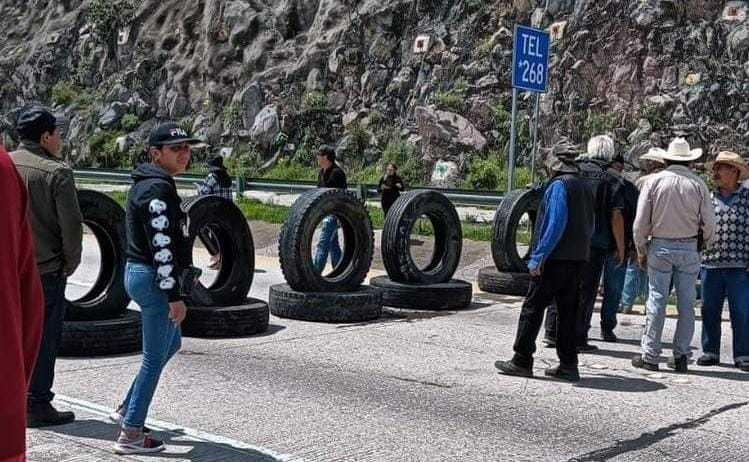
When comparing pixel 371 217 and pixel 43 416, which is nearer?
pixel 43 416

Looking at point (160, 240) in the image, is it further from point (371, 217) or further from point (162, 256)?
point (371, 217)

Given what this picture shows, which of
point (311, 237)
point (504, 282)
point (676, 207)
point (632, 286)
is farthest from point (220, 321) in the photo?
point (632, 286)

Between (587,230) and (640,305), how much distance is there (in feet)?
16.4

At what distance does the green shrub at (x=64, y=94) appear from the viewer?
1779 inches

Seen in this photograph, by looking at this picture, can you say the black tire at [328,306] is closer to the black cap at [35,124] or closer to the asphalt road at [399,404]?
the asphalt road at [399,404]

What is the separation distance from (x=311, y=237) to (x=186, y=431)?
4.74 metres

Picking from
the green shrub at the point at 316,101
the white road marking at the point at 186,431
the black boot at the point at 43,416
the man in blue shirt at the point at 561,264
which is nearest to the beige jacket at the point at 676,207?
the man in blue shirt at the point at 561,264

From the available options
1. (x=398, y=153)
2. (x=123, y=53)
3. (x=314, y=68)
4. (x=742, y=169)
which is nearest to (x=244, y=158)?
(x=314, y=68)

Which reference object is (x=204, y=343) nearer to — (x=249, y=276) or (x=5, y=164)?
(x=249, y=276)

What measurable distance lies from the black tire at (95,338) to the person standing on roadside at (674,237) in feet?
14.9

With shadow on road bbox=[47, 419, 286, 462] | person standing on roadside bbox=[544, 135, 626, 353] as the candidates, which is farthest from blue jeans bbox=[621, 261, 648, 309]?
shadow on road bbox=[47, 419, 286, 462]

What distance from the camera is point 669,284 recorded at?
8.02 meters

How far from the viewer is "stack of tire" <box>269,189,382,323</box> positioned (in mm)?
10102

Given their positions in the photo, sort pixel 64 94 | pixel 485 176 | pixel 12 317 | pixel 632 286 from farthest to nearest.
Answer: pixel 64 94
pixel 485 176
pixel 632 286
pixel 12 317
